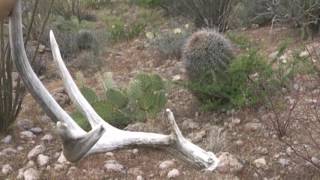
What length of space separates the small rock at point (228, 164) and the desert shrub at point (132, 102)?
67 cm

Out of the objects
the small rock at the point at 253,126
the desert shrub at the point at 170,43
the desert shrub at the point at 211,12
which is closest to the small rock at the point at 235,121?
the small rock at the point at 253,126

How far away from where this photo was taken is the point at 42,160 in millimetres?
3703

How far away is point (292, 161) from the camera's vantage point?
3.39 meters

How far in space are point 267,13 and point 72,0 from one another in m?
2.43

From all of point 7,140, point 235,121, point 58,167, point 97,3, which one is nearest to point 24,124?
point 7,140

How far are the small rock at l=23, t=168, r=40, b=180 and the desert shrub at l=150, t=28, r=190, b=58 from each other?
2039 millimetres

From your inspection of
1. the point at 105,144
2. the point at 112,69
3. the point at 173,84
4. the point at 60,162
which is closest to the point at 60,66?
the point at 105,144

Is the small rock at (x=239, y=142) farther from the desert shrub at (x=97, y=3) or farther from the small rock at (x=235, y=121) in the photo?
the desert shrub at (x=97, y=3)

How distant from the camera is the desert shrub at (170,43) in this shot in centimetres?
534

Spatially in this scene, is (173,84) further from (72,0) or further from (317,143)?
(72,0)

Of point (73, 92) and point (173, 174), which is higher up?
point (73, 92)

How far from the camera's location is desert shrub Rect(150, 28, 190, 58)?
5344 mm

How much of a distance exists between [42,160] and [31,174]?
0.17 metres

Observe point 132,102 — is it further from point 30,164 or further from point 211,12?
point 211,12
